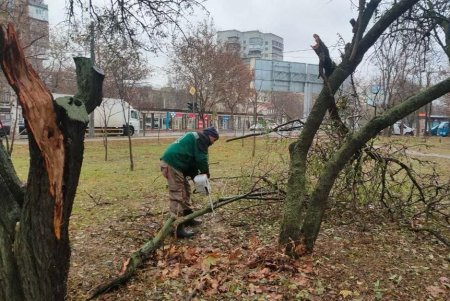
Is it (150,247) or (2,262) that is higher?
(2,262)

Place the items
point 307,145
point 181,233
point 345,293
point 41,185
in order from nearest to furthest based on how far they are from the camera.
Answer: point 41,185
point 345,293
point 307,145
point 181,233

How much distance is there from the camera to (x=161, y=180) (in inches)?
367

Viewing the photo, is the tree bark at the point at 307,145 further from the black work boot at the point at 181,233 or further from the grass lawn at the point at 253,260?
the black work boot at the point at 181,233

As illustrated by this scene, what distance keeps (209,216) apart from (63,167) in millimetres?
3328

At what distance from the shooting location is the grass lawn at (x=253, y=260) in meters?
3.36

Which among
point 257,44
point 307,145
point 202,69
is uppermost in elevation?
point 257,44

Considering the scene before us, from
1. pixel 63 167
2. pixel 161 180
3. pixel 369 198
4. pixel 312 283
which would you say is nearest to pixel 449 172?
pixel 369 198

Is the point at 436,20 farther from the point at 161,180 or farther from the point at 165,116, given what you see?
the point at 165,116

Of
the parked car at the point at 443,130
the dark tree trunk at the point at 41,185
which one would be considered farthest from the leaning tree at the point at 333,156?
the parked car at the point at 443,130

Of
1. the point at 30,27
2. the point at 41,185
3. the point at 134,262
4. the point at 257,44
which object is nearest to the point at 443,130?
the point at 257,44

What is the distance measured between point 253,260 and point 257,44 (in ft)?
86.2

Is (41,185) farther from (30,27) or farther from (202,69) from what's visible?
(202,69)

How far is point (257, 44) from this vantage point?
2858 cm

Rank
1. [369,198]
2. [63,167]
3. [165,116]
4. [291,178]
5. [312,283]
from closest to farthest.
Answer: [63,167], [312,283], [291,178], [369,198], [165,116]
